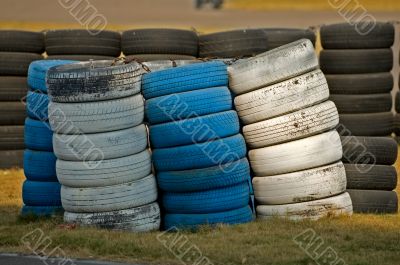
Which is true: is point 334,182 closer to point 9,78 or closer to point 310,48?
point 310,48

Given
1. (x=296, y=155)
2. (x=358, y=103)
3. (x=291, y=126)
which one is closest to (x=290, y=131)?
(x=291, y=126)

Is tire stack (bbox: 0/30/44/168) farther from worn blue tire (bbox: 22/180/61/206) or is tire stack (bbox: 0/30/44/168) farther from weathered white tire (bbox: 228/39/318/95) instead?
weathered white tire (bbox: 228/39/318/95)

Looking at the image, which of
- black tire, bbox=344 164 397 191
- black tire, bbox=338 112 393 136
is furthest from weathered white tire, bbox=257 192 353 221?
black tire, bbox=338 112 393 136

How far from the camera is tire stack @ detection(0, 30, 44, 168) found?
1282 centimetres

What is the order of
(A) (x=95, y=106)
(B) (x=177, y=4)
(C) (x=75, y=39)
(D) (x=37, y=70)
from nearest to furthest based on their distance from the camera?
(A) (x=95, y=106) → (D) (x=37, y=70) → (C) (x=75, y=39) → (B) (x=177, y=4)

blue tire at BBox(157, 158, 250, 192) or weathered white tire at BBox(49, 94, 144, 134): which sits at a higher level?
weathered white tire at BBox(49, 94, 144, 134)

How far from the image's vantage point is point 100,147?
8078 millimetres

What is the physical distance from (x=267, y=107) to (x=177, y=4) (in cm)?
3602

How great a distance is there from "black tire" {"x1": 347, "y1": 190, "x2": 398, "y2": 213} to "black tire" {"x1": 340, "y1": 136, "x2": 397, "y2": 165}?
13.4 inches

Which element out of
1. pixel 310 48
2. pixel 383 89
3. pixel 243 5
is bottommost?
pixel 243 5

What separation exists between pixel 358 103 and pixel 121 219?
5.99m

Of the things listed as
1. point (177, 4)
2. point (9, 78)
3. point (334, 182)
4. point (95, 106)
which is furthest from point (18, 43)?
point (177, 4)

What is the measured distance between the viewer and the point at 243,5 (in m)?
44.5

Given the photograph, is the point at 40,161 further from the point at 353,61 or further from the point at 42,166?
the point at 353,61
